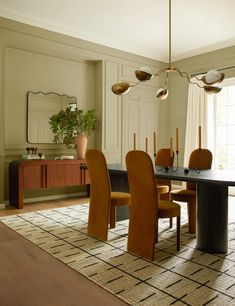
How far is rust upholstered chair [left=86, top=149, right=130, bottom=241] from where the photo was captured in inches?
116

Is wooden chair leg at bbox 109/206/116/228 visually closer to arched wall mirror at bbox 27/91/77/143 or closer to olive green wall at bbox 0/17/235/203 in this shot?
olive green wall at bbox 0/17/235/203

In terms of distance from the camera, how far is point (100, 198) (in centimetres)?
309

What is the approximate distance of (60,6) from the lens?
4312mm

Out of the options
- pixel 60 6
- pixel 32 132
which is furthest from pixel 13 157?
pixel 60 6

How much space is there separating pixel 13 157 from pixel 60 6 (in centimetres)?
245

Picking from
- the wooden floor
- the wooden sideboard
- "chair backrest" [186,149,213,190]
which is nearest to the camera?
the wooden floor

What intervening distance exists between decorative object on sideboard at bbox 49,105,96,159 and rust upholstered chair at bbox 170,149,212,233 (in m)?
2.14

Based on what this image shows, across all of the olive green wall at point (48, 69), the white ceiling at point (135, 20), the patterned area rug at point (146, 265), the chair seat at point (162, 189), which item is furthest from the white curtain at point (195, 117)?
the patterned area rug at point (146, 265)

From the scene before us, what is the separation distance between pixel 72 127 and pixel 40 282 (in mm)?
3475

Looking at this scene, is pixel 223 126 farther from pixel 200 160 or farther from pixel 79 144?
pixel 79 144

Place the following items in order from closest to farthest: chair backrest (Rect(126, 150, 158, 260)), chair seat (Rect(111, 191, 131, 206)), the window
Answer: chair backrest (Rect(126, 150, 158, 260)) → chair seat (Rect(111, 191, 131, 206)) → the window

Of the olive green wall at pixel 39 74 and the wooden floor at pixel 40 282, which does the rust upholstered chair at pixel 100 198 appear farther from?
the olive green wall at pixel 39 74

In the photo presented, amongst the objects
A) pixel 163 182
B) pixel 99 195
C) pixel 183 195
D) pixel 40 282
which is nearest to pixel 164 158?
pixel 163 182

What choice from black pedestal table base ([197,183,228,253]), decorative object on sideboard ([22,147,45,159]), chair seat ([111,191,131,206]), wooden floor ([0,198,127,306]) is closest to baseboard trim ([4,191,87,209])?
decorative object on sideboard ([22,147,45,159])
